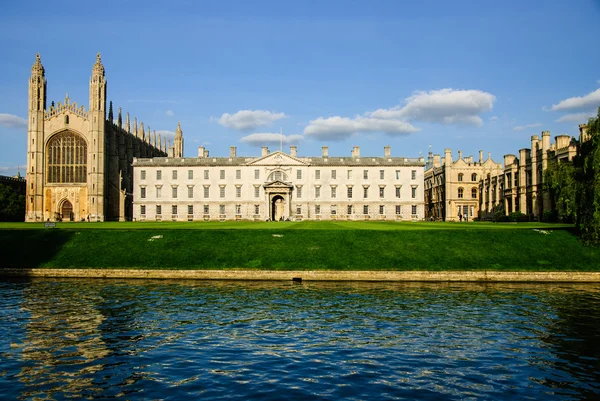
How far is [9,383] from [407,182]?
74.1m

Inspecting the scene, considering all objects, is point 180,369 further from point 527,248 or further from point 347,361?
point 527,248

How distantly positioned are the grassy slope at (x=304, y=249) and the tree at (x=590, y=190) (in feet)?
4.26

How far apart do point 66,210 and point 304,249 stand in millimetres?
58926

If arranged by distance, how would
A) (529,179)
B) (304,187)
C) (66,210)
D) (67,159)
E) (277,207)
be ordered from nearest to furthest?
(529,179), (66,210), (304,187), (67,159), (277,207)

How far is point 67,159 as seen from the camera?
82.4 m

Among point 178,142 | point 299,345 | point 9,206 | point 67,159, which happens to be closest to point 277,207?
point 67,159

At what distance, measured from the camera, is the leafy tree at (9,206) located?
7894 cm

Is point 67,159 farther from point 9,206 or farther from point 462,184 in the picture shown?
point 462,184

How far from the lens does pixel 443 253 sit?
34062mm

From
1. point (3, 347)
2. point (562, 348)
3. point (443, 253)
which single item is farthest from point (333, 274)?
point (3, 347)

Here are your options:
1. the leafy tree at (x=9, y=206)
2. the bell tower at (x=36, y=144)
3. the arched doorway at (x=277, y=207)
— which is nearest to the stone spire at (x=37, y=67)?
the bell tower at (x=36, y=144)

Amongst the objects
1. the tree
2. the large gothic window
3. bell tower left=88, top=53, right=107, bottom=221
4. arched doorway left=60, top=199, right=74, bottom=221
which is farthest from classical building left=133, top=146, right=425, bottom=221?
the tree

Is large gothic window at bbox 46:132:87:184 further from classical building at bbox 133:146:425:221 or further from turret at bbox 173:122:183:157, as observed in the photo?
turret at bbox 173:122:183:157

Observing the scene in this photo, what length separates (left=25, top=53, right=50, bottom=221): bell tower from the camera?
80.1m
